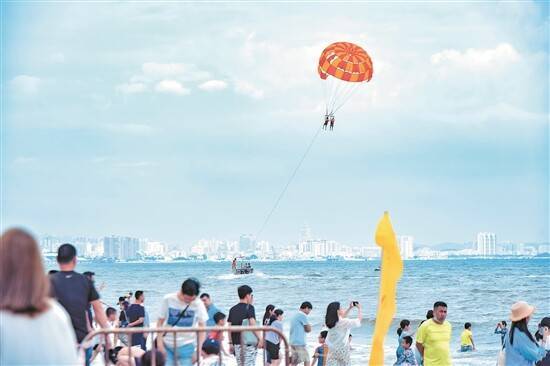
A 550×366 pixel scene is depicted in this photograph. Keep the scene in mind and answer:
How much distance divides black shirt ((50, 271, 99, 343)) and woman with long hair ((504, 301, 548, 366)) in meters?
3.82

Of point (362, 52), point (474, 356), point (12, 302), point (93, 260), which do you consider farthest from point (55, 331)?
point (93, 260)

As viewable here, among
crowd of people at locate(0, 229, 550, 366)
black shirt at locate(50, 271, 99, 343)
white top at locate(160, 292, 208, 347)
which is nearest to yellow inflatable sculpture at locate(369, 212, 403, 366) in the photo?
crowd of people at locate(0, 229, 550, 366)

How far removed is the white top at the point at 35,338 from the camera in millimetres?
4094

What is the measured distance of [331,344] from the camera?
11.7 m

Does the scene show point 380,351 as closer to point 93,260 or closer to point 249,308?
point 249,308

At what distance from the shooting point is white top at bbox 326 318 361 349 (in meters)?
11.6

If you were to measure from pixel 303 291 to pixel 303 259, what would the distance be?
131 metres

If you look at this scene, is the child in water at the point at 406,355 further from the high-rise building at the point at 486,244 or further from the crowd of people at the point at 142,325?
the high-rise building at the point at 486,244

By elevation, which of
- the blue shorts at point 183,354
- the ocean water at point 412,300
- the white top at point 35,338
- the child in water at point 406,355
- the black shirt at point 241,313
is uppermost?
the white top at point 35,338

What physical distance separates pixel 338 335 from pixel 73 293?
16.4 ft

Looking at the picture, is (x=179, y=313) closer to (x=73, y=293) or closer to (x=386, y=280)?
(x=73, y=293)

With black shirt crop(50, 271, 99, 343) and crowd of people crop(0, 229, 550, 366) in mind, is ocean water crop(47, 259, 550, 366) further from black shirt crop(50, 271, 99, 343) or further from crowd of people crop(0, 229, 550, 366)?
black shirt crop(50, 271, 99, 343)

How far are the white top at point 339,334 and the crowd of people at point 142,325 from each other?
A: 1 centimetres

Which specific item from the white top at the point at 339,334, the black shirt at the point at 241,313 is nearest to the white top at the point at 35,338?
the black shirt at the point at 241,313
